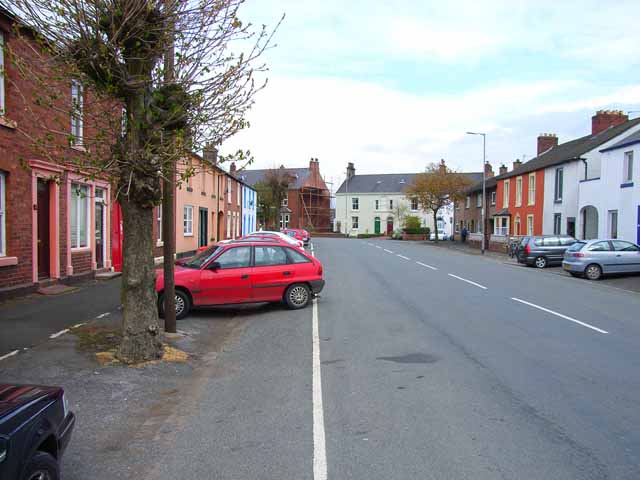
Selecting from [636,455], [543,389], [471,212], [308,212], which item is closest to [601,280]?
[543,389]

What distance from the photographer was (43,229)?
570 inches

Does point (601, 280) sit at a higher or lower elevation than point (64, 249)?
lower

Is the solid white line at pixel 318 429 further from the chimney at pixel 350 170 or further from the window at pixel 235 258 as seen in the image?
the chimney at pixel 350 170

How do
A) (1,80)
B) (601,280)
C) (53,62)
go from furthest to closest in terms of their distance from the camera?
(601,280), (1,80), (53,62)

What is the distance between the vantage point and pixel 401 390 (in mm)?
6445

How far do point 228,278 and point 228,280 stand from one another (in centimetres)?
4

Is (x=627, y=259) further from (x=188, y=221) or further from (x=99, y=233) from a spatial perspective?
(x=188, y=221)

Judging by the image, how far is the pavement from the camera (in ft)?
14.7

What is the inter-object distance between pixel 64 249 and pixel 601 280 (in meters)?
18.7

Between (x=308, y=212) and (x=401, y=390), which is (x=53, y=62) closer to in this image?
(x=401, y=390)

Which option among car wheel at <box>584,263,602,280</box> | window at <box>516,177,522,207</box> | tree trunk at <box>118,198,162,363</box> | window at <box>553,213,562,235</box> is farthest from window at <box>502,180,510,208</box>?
tree trunk at <box>118,198,162,363</box>

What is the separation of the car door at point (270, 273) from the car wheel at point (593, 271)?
14.1 meters

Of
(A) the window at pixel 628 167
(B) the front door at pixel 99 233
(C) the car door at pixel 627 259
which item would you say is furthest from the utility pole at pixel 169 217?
(A) the window at pixel 628 167

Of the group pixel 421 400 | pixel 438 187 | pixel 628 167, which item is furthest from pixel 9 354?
pixel 438 187
